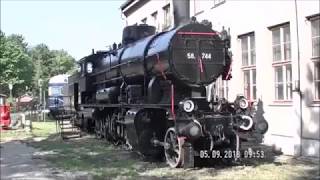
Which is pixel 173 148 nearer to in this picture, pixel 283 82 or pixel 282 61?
pixel 283 82

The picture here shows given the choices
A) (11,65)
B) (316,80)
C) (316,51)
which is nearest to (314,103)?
(316,80)

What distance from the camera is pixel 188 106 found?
1238 centimetres

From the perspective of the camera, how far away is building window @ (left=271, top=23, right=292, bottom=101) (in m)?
15.6

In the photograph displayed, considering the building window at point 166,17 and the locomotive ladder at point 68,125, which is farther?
the building window at point 166,17

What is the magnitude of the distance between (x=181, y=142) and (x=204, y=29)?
2.82 metres

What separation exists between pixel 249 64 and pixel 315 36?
3565mm

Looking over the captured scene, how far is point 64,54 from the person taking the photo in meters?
118

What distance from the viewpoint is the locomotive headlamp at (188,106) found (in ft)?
40.5

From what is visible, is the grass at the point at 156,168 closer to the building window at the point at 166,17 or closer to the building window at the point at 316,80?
the building window at the point at 316,80

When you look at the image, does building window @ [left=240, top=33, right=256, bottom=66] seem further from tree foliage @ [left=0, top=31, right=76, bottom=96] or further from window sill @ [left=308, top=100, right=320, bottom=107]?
tree foliage @ [left=0, top=31, right=76, bottom=96]

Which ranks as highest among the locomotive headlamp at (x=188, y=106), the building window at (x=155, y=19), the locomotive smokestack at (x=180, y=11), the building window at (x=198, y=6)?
the building window at (x=155, y=19)

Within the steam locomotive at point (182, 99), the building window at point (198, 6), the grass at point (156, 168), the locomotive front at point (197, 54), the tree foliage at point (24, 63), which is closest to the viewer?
the grass at point (156, 168)

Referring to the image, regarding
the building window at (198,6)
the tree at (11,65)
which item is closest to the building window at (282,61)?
the building window at (198,6)

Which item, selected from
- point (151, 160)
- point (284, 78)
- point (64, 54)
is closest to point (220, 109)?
point (151, 160)
